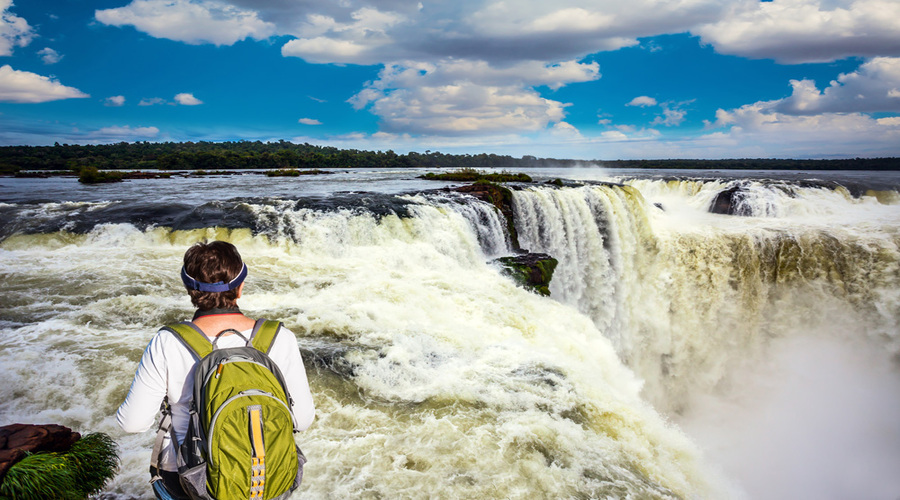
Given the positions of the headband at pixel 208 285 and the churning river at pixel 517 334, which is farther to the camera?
the churning river at pixel 517 334

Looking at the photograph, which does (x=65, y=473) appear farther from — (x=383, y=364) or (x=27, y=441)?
(x=383, y=364)

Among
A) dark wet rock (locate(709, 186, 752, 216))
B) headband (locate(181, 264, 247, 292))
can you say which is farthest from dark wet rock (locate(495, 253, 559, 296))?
dark wet rock (locate(709, 186, 752, 216))

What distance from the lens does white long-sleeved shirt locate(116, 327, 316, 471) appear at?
1.85 m

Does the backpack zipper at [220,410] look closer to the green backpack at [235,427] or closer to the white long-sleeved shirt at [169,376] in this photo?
the green backpack at [235,427]

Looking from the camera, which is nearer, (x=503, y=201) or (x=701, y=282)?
(x=701, y=282)

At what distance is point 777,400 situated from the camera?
12.8 metres

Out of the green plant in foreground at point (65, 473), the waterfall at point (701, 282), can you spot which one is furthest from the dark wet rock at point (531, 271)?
the green plant in foreground at point (65, 473)

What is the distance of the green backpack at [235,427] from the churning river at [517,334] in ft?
7.48

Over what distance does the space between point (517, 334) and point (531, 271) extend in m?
4.42

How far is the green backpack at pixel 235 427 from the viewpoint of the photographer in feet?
5.75

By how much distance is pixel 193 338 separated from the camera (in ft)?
6.13

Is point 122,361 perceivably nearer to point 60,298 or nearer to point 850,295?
point 60,298

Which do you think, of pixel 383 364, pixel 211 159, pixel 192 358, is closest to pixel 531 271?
pixel 383 364

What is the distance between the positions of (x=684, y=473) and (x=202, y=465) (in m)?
5.09
